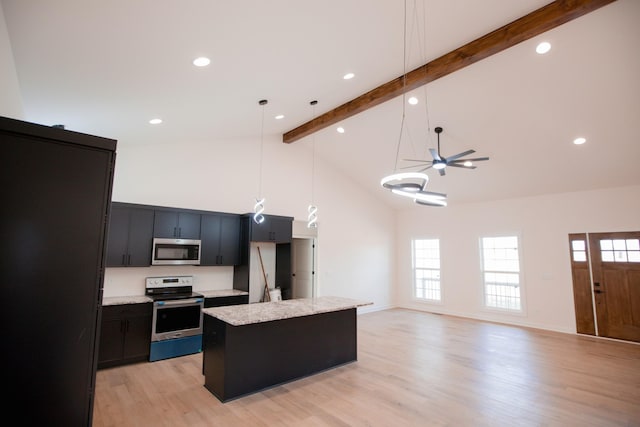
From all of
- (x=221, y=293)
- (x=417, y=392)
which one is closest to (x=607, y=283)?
(x=417, y=392)

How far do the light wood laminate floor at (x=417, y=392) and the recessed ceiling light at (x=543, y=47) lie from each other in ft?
13.3

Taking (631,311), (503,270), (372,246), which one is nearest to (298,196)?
(372,246)

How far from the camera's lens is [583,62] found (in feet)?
13.2

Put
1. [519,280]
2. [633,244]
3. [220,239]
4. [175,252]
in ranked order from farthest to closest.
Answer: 1. [519,280]
2. [633,244]
3. [220,239]
4. [175,252]

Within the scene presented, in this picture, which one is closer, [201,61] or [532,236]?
[201,61]

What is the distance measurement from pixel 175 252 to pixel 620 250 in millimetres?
8223

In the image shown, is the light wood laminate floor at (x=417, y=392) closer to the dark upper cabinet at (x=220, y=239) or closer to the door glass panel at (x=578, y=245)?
the dark upper cabinet at (x=220, y=239)

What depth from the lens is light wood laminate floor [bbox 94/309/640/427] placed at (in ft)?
10.1

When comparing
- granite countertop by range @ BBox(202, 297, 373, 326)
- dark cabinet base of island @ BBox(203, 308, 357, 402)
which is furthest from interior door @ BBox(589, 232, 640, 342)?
dark cabinet base of island @ BBox(203, 308, 357, 402)

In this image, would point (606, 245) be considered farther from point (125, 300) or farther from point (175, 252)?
point (125, 300)

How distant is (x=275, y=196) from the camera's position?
699 centimetres

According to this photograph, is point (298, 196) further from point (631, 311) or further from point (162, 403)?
point (631, 311)

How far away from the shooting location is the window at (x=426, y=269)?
8820mm

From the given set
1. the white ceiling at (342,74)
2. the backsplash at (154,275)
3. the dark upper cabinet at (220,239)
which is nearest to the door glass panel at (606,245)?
the white ceiling at (342,74)
